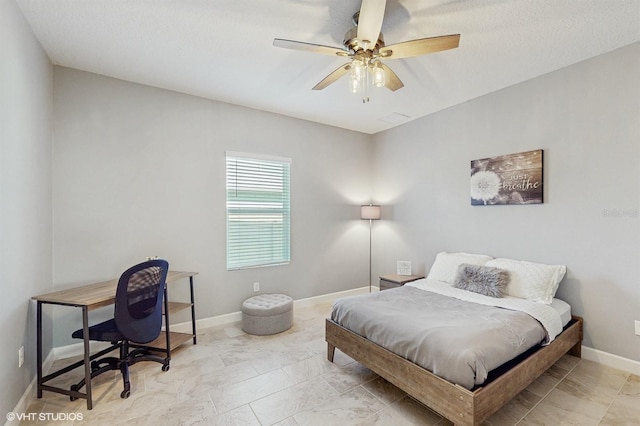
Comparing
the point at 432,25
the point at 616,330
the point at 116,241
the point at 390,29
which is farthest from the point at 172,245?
the point at 616,330

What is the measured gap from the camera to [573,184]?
2859 mm

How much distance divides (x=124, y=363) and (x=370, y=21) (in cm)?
315

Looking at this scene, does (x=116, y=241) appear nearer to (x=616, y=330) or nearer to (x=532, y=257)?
(x=532, y=257)

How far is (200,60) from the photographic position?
2.74 metres

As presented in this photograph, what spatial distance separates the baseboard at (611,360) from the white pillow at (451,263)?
1175 millimetres

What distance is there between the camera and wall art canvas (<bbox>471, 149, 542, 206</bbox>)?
310cm

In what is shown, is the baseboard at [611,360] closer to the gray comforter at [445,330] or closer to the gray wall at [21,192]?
the gray comforter at [445,330]

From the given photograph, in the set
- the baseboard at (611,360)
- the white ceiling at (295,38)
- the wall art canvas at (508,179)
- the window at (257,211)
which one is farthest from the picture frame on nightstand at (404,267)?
the white ceiling at (295,38)

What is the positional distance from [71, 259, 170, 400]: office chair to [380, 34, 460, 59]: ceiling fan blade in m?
2.52

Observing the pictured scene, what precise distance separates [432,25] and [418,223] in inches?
110

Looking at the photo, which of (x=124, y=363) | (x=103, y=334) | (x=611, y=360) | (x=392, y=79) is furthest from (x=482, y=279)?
(x=103, y=334)

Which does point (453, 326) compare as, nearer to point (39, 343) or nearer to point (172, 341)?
point (172, 341)

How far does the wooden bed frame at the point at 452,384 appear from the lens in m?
1.68

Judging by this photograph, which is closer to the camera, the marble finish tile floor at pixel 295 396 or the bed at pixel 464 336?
the bed at pixel 464 336
